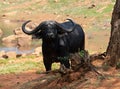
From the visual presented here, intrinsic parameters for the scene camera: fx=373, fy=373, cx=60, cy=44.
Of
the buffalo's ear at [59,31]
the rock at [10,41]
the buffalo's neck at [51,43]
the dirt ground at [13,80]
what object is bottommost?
the rock at [10,41]

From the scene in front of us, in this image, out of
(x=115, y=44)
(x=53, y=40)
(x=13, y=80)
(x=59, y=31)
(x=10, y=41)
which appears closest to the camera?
(x=115, y=44)

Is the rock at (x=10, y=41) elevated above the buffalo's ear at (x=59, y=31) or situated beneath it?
situated beneath

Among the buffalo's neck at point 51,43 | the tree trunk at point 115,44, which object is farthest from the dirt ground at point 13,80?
the tree trunk at point 115,44

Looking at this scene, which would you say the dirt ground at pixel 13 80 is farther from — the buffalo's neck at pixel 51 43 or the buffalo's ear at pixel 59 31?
the buffalo's ear at pixel 59 31

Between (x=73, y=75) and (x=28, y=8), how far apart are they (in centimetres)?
3080

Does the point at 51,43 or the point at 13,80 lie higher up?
the point at 51,43

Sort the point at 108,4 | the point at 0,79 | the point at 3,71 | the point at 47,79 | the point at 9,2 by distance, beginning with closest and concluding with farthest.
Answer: the point at 47,79
the point at 0,79
the point at 3,71
the point at 108,4
the point at 9,2

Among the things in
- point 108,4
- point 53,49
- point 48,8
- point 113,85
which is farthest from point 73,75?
point 48,8

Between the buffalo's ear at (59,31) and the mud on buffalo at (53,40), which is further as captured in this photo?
the buffalo's ear at (59,31)

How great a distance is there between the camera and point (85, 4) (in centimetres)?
3262

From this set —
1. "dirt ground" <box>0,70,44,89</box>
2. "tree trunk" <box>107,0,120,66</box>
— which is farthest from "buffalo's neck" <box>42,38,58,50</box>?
"tree trunk" <box>107,0,120,66</box>

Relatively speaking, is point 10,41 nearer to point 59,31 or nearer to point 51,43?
point 59,31

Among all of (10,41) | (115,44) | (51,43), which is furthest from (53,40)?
(10,41)

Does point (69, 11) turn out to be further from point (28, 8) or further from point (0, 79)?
point (0, 79)
